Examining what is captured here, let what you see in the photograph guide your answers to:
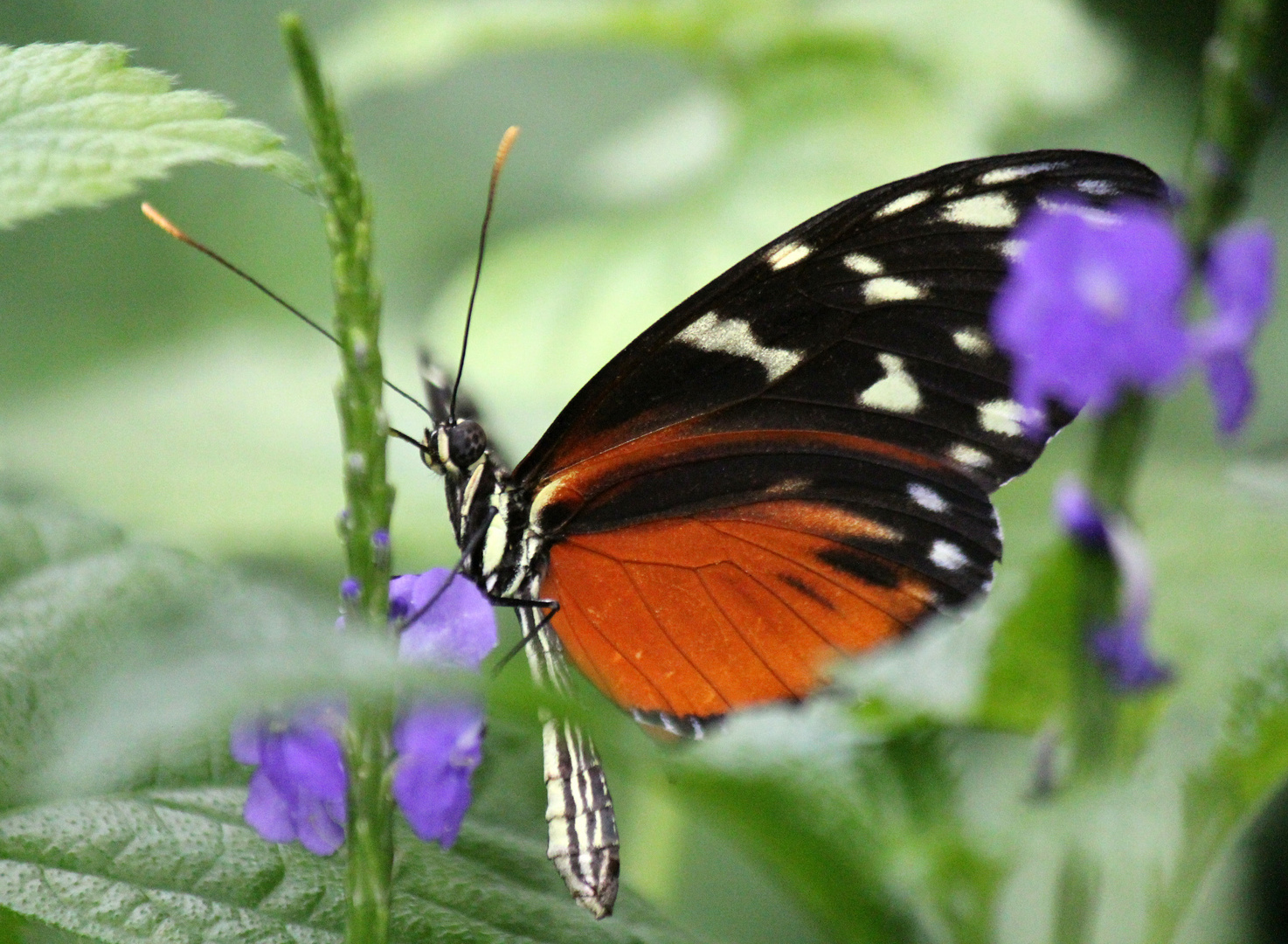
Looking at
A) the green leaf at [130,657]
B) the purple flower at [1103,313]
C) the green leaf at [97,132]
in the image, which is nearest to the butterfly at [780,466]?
the purple flower at [1103,313]

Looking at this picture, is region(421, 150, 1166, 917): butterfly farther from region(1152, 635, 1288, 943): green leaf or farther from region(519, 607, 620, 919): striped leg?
region(1152, 635, 1288, 943): green leaf

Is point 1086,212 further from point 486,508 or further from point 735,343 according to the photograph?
point 486,508

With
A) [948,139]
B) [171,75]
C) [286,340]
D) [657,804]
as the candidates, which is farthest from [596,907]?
[286,340]

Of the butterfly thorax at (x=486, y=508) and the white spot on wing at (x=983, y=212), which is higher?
the white spot on wing at (x=983, y=212)

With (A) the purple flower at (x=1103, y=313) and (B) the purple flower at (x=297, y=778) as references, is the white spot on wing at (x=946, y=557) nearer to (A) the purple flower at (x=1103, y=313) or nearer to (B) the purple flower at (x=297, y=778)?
(A) the purple flower at (x=1103, y=313)

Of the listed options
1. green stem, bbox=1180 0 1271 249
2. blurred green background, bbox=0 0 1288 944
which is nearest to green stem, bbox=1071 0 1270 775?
green stem, bbox=1180 0 1271 249

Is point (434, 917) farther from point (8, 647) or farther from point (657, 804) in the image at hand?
point (657, 804)

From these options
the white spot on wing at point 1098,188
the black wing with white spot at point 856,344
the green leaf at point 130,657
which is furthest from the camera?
the black wing with white spot at point 856,344
